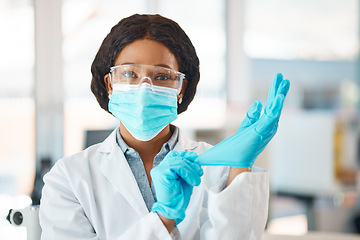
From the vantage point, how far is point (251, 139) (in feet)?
3.00

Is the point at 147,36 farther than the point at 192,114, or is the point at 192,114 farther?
the point at 192,114

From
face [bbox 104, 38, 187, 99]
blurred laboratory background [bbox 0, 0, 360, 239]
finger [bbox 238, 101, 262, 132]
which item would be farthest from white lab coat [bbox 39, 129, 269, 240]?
blurred laboratory background [bbox 0, 0, 360, 239]

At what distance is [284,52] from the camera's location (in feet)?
17.3

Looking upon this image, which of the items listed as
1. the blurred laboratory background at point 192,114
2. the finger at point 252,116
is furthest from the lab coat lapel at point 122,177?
the blurred laboratory background at point 192,114

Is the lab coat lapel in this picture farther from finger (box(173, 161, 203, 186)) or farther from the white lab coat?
finger (box(173, 161, 203, 186))

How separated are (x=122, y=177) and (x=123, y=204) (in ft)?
0.21

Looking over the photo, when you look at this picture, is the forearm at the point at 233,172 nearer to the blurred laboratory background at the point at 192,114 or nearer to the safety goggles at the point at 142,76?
the safety goggles at the point at 142,76

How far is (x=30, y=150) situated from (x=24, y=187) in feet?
0.95

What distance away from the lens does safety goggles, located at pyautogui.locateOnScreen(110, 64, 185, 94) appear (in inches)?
39.7

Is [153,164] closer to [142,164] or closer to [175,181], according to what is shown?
[142,164]

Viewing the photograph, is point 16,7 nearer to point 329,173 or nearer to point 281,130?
point 281,130

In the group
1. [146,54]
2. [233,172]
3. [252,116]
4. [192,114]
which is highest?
[146,54]

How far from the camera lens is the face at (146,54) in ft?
3.29

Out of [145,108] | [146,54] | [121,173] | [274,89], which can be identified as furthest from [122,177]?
[274,89]
